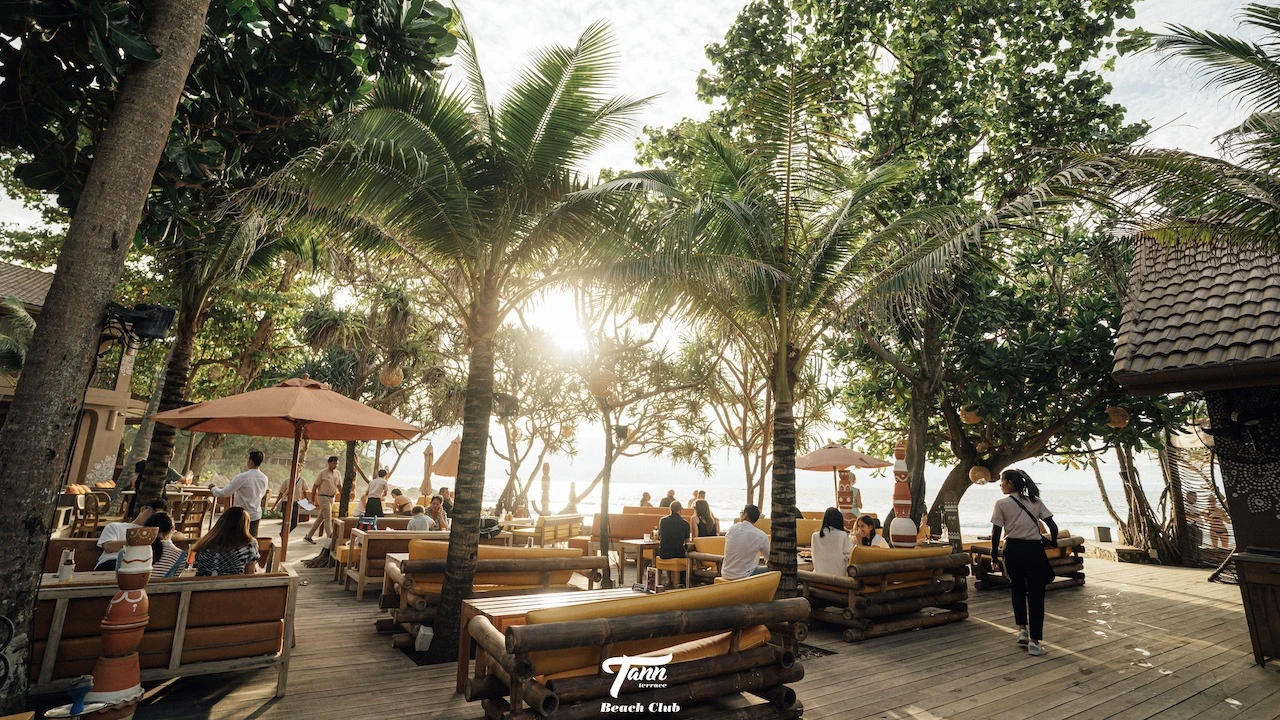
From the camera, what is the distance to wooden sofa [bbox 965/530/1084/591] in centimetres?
1066

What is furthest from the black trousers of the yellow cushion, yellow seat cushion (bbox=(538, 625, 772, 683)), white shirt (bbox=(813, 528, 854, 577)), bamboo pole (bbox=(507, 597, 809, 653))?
the yellow cushion

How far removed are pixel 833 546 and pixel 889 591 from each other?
3.38 ft

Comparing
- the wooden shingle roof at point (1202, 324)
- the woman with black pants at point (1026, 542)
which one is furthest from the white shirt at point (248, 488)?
the wooden shingle roof at point (1202, 324)

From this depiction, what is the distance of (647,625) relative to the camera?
3.91 meters

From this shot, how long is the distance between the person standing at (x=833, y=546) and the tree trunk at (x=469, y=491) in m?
4.40

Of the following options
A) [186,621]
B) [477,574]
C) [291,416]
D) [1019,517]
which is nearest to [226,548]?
[186,621]

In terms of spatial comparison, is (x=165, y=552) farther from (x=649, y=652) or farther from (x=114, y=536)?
(x=649, y=652)

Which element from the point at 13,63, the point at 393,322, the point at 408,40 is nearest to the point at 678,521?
the point at 408,40

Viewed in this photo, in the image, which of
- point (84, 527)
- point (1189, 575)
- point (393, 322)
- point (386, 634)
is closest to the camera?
point (386, 634)

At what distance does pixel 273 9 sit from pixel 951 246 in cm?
723

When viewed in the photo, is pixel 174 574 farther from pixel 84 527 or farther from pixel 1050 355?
pixel 1050 355

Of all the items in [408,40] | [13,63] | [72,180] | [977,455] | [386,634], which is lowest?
[386,634]

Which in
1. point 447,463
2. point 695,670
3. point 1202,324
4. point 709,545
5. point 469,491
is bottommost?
point 695,670

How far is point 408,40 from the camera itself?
494cm
